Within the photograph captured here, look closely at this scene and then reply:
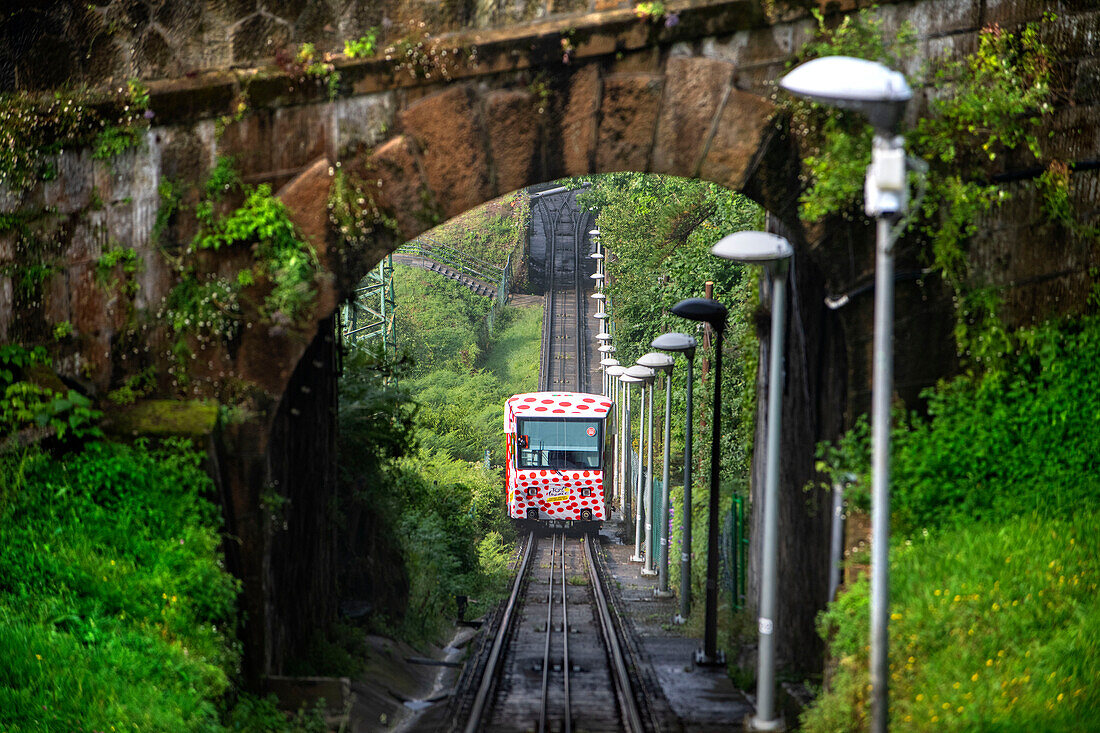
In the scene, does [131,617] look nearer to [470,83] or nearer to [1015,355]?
[470,83]

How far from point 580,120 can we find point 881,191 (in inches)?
141

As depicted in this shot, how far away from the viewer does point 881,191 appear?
6.07 metres

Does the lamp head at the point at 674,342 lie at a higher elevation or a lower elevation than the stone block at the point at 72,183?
lower

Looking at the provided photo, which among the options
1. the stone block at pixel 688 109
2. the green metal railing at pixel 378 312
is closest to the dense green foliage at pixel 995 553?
the stone block at pixel 688 109

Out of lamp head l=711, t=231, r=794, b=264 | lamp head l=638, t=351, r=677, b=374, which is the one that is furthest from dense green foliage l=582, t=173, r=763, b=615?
lamp head l=711, t=231, r=794, b=264

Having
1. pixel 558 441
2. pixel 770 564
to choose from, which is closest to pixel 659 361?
pixel 558 441

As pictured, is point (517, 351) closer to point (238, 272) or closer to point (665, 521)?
point (665, 521)

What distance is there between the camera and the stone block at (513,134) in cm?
916

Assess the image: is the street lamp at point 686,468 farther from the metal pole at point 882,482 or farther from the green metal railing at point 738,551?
the metal pole at point 882,482

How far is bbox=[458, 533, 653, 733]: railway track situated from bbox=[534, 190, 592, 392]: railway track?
31.8m

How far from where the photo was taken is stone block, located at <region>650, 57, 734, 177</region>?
8938mm

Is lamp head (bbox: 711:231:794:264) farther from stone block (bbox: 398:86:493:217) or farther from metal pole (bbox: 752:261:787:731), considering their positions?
stone block (bbox: 398:86:493:217)

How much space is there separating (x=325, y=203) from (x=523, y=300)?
62009 millimetres

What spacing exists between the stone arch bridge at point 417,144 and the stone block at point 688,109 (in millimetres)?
16
